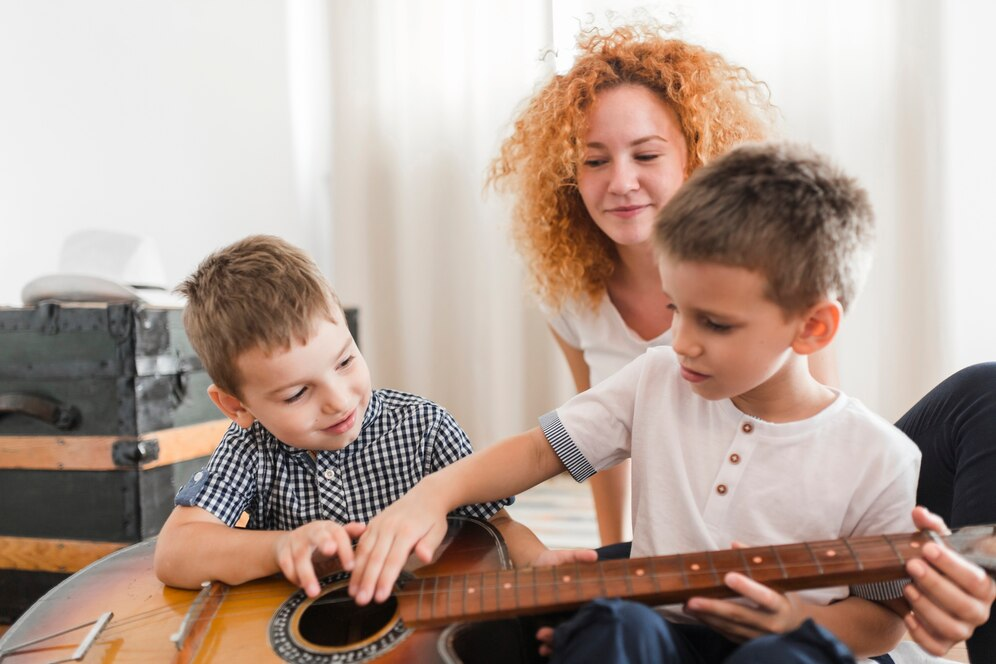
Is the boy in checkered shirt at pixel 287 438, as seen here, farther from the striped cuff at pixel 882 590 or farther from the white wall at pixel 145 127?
the white wall at pixel 145 127

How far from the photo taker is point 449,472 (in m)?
0.86

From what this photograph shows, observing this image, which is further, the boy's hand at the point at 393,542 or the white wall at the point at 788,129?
the white wall at the point at 788,129

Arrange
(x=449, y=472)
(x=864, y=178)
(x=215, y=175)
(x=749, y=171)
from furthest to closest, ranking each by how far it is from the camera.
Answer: (x=215, y=175)
(x=864, y=178)
(x=449, y=472)
(x=749, y=171)

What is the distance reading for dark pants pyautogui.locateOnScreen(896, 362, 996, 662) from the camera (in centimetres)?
82

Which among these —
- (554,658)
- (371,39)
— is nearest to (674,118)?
(554,658)

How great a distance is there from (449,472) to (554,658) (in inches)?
9.7

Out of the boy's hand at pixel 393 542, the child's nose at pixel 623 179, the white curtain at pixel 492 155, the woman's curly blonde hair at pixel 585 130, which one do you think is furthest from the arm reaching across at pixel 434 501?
the white curtain at pixel 492 155

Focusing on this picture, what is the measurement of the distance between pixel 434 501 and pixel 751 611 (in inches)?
13.2

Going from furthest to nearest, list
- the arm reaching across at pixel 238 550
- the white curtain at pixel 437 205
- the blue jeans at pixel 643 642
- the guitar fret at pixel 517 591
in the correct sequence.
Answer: the white curtain at pixel 437 205, the arm reaching across at pixel 238 550, the guitar fret at pixel 517 591, the blue jeans at pixel 643 642

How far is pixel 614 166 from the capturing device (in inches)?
51.1

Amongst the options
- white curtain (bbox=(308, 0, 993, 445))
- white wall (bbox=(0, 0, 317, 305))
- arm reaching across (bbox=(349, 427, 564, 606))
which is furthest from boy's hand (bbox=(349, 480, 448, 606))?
white wall (bbox=(0, 0, 317, 305))

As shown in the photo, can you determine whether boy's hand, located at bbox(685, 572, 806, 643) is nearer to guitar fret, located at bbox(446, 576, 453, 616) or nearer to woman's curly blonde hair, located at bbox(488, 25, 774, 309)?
guitar fret, located at bbox(446, 576, 453, 616)

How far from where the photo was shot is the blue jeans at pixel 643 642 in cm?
59

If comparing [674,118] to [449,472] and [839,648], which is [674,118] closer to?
[449,472]
